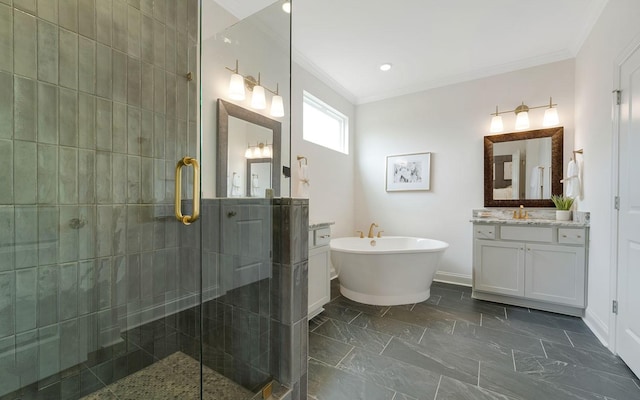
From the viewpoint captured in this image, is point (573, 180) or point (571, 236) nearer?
point (571, 236)

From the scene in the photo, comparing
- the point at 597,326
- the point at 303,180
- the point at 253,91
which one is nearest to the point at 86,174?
the point at 253,91

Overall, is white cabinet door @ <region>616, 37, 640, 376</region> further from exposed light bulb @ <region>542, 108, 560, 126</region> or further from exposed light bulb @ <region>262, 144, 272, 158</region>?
exposed light bulb @ <region>262, 144, 272, 158</region>

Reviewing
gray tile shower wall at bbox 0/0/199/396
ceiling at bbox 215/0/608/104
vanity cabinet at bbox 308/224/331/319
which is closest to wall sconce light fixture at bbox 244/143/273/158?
gray tile shower wall at bbox 0/0/199/396

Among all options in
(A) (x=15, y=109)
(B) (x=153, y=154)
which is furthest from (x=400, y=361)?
(A) (x=15, y=109)

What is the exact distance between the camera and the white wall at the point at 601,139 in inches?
75.6

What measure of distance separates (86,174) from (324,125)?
9.37ft

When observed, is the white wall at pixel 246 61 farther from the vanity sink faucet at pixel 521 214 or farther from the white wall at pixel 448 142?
the vanity sink faucet at pixel 521 214

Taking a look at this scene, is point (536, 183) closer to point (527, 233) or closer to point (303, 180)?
point (527, 233)

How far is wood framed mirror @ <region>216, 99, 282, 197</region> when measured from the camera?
1.59m

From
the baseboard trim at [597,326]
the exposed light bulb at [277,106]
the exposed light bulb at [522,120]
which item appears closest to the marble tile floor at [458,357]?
the baseboard trim at [597,326]

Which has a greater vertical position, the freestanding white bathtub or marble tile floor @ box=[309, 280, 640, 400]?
the freestanding white bathtub

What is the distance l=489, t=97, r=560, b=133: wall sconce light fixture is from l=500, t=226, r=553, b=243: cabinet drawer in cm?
127

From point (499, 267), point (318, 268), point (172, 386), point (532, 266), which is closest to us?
point (172, 386)

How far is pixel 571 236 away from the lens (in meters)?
2.51
